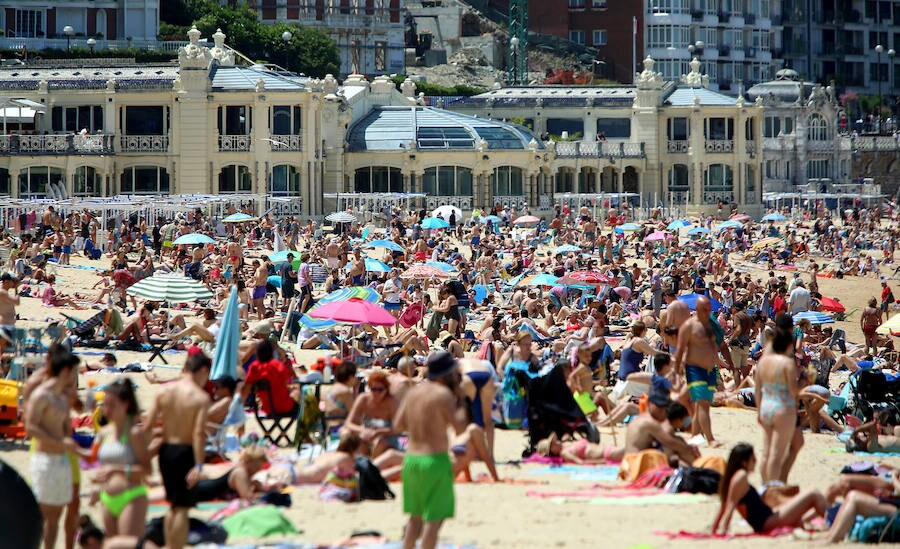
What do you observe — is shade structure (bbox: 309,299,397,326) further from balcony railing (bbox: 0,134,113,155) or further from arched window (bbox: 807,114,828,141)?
arched window (bbox: 807,114,828,141)

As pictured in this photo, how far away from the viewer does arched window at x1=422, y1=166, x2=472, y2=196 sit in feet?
177

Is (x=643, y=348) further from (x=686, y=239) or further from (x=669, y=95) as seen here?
(x=669, y=95)

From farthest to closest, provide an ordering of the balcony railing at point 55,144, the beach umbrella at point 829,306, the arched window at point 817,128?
1. the arched window at point 817,128
2. the balcony railing at point 55,144
3. the beach umbrella at point 829,306

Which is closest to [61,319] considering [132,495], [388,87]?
[132,495]

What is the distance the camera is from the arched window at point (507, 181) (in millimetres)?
54531

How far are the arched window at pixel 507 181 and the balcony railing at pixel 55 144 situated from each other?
513 inches

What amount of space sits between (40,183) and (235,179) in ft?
19.3

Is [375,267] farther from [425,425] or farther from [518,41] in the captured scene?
[518,41]

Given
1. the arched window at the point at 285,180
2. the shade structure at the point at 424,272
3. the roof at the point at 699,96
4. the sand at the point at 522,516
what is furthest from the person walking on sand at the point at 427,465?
the roof at the point at 699,96

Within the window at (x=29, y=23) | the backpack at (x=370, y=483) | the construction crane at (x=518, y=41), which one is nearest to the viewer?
the backpack at (x=370, y=483)

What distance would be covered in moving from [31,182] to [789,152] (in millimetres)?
39907

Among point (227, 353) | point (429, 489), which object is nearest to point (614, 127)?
point (227, 353)

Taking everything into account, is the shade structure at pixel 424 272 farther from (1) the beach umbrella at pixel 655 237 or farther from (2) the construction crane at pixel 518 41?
(2) the construction crane at pixel 518 41

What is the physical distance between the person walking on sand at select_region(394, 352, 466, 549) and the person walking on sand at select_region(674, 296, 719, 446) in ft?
16.0
